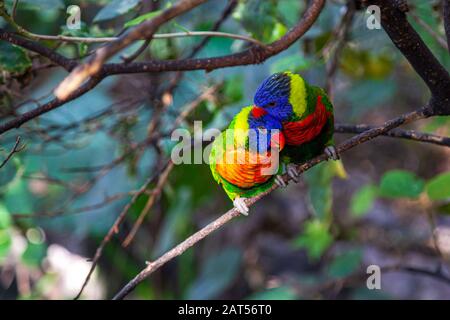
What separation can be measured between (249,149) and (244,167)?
0.18 feet

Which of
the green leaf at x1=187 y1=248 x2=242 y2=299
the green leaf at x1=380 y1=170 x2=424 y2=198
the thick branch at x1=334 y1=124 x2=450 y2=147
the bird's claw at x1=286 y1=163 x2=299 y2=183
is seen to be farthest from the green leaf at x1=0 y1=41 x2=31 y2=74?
the green leaf at x1=187 y1=248 x2=242 y2=299

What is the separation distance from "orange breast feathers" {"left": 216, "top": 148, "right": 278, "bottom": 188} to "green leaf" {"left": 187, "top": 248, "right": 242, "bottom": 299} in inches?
58.1

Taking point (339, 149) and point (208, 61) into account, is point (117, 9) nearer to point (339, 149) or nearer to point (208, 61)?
point (208, 61)

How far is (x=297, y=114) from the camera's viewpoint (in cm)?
156

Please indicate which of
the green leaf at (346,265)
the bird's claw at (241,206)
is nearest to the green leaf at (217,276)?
the green leaf at (346,265)

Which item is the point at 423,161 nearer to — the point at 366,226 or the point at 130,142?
the point at 366,226

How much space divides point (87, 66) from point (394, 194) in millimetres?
1586

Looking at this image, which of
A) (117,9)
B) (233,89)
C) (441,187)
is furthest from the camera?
(233,89)

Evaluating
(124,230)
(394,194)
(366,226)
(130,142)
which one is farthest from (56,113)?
(366,226)

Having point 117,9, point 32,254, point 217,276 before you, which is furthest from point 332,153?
point 32,254

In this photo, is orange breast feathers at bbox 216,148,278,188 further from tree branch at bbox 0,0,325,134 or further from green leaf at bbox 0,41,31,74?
green leaf at bbox 0,41,31,74

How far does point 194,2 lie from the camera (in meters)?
0.86

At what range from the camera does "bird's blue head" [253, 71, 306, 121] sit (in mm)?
1525

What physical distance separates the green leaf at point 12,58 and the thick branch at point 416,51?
1.03 metres
